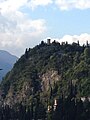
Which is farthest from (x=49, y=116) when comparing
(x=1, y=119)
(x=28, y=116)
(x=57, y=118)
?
(x=1, y=119)

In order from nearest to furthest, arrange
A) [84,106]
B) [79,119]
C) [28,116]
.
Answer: [79,119] < [84,106] < [28,116]

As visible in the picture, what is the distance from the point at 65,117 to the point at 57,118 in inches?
123

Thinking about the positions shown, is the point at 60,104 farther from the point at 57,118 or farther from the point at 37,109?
the point at 37,109

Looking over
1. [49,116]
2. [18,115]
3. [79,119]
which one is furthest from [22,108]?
[79,119]

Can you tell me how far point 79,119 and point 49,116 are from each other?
1363cm

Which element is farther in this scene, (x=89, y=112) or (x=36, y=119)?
(x=36, y=119)

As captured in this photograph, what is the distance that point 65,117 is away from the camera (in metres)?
168

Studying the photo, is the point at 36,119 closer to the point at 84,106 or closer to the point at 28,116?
the point at 28,116

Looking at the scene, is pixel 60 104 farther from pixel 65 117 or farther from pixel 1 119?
pixel 1 119

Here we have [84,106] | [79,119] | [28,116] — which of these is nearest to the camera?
[79,119]

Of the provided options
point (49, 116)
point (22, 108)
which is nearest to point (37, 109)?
point (22, 108)

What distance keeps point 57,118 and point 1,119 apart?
3754cm

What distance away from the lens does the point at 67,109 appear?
556ft

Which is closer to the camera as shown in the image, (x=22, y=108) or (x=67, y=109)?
(x=67, y=109)
